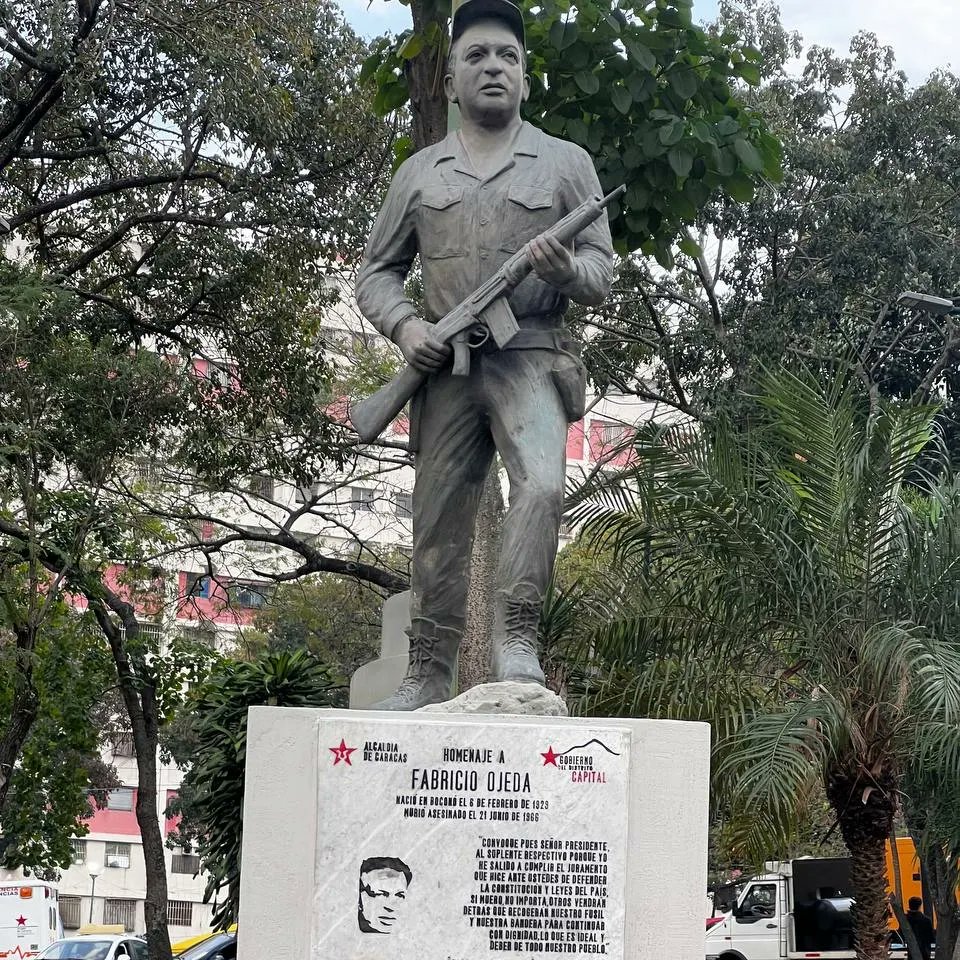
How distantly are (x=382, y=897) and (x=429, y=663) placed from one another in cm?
101

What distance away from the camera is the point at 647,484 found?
10586 mm

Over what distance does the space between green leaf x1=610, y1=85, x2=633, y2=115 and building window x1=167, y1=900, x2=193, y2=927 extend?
40.3 metres

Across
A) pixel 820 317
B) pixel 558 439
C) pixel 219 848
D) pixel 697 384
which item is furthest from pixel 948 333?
pixel 558 439

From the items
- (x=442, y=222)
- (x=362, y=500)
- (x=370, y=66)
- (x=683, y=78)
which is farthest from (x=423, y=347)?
(x=362, y=500)

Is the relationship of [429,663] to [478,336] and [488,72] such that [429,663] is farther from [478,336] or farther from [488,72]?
[488,72]

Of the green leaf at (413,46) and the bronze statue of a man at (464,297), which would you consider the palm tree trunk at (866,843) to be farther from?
the bronze statue of a man at (464,297)

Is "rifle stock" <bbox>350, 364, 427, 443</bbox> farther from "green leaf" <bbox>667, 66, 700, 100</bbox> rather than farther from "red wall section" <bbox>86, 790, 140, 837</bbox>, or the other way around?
"red wall section" <bbox>86, 790, 140, 837</bbox>

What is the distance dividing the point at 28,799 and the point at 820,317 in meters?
11.0

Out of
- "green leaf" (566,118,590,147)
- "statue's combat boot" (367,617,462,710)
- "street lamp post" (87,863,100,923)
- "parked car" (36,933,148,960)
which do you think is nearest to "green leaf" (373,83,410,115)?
"green leaf" (566,118,590,147)

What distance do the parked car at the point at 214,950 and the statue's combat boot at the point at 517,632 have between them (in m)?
15.7

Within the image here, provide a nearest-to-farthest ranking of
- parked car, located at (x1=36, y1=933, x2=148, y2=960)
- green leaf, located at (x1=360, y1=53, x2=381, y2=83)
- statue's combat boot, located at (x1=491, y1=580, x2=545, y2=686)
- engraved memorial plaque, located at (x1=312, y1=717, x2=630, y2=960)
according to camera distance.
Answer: engraved memorial plaque, located at (x1=312, y1=717, x2=630, y2=960) < statue's combat boot, located at (x1=491, y1=580, x2=545, y2=686) < green leaf, located at (x1=360, y1=53, x2=381, y2=83) < parked car, located at (x1=36, y1=933, x2=148, y2=960)

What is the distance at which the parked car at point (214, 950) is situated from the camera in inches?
802

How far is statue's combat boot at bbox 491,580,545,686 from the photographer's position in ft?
16.7

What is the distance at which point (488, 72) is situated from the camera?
5516 mm
